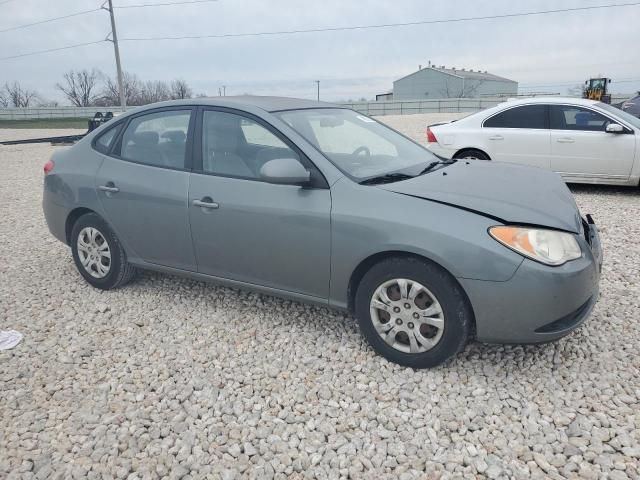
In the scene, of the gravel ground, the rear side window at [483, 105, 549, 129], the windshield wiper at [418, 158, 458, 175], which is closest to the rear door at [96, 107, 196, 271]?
the gravel ground

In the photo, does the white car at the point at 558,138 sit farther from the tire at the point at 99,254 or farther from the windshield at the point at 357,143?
the tire at the point at 99,254

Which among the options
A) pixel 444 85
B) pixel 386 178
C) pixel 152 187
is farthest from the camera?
pixel 444 85

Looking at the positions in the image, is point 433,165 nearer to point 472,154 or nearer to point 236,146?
point 236,146

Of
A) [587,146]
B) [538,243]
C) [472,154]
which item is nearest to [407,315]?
[538,243]

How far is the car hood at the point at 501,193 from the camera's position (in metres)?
2.86

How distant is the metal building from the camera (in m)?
61.5

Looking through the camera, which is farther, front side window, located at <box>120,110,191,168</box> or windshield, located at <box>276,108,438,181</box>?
front side window, located at <box>120,110,191,168</box>

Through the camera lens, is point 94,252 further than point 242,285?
Yes

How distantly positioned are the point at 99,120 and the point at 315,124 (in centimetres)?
1745

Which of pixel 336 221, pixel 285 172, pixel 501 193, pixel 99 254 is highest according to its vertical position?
pixel 285 172

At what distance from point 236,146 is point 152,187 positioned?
74 cm

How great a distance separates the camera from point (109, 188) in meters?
4.08

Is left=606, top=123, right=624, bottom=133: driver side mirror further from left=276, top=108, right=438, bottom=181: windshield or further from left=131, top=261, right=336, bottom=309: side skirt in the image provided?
left=131, top=261, right=336, bottom=309: side skirt

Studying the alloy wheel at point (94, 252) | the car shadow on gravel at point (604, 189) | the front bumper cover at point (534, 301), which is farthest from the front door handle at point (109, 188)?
the car shadow on gravel at point (604, 189)
